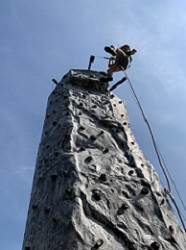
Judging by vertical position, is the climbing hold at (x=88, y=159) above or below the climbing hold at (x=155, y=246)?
above

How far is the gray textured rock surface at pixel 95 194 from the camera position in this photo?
328 centimetres

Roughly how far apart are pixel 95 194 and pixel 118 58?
4466 mm

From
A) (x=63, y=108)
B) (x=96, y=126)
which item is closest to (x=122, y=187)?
(x=96, y=126)

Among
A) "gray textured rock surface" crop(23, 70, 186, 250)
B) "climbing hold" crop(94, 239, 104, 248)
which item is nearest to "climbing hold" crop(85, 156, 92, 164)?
"gray textured rock surface" crop(23, 70, 186, 250)

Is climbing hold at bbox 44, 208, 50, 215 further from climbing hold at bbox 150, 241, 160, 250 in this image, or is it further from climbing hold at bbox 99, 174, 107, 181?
climbing hold at bbox 150, 241, 160, 250

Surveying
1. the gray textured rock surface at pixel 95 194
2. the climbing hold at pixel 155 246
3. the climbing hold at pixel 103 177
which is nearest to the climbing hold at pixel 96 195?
the gray textured rock surface at pixel 95 194

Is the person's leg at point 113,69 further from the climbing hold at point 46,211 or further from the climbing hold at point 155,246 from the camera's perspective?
the climbing hold at point 155,246

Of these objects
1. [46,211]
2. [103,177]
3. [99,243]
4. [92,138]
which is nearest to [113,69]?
[92,138]

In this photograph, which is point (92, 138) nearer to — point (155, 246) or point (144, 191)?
point (144, 191)

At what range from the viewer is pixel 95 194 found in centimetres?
368

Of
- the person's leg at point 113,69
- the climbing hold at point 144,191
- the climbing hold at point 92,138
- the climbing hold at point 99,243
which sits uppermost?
the person's leg at point 113,69

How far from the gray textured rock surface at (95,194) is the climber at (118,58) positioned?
242 cm

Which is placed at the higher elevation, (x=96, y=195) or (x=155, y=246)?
(x=96, y=195)

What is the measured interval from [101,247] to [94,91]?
3.64 meters
